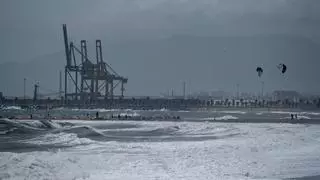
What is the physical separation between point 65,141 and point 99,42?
95.7 m

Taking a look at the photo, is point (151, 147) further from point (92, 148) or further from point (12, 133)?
point (12, 133)

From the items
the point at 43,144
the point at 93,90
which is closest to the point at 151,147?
the point at 43,144

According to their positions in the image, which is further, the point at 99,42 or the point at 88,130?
the point at 99,42

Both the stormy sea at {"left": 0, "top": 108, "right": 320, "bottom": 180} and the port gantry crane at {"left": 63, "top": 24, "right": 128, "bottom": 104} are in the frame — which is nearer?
the stormy sea at {"left": 0, "top": 108, "right": 320, "bottom": 180}

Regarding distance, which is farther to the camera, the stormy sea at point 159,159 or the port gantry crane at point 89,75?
the port gantry crane at point 89,75

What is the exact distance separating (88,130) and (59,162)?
67.7 feet

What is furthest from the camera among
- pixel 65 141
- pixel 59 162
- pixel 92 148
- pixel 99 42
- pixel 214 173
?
pixel 99 42

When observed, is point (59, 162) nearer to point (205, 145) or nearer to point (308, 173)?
point (308, 173)

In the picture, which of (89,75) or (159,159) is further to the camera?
(89,75)

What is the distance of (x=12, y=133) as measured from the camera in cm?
3906

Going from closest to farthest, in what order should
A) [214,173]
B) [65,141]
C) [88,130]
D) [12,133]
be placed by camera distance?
[214,173] < [65,141] < [12,133] < [88,130]

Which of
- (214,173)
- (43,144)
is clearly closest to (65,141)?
(43,144)

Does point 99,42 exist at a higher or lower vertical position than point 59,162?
higher

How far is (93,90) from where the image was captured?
12719 cm
